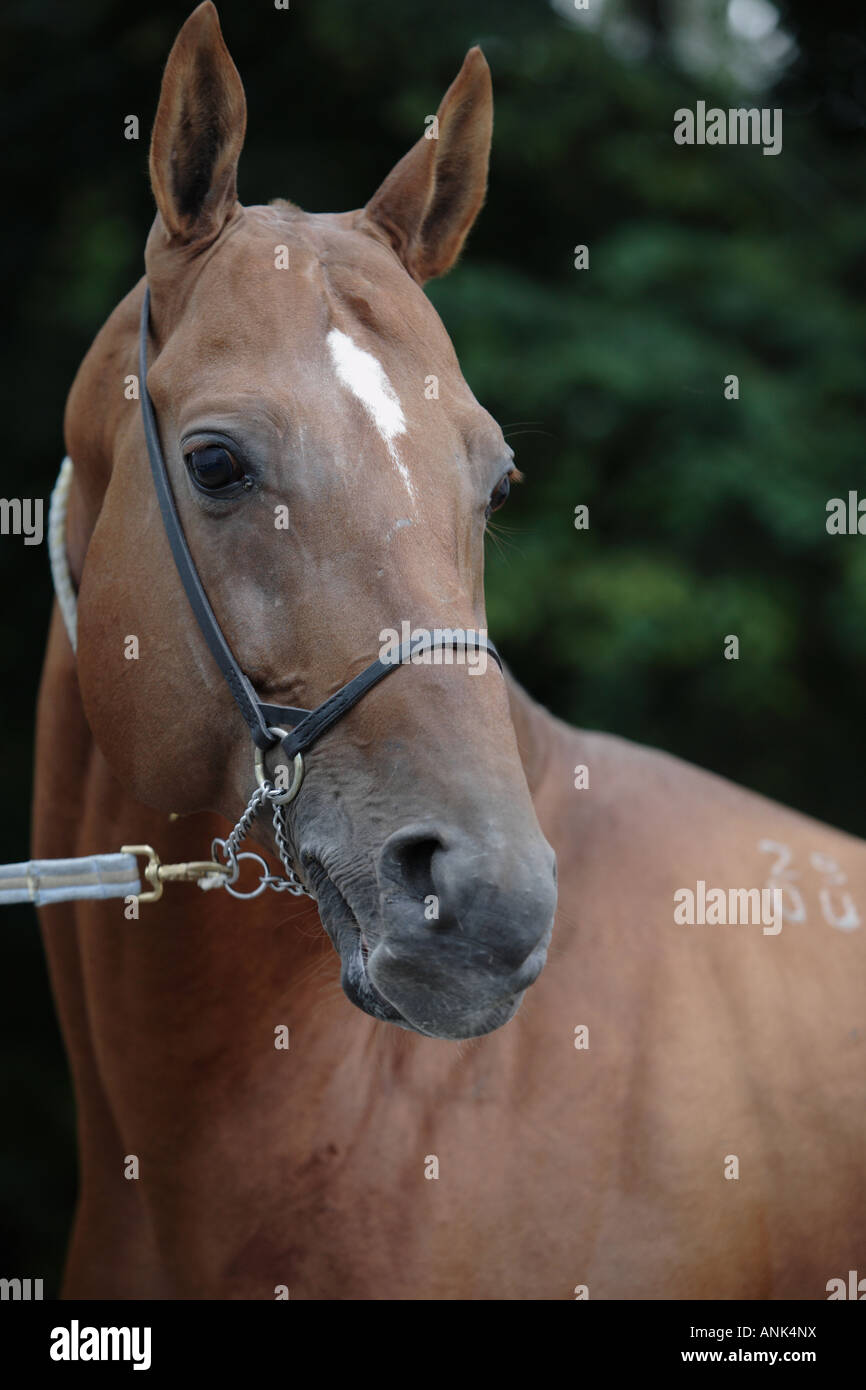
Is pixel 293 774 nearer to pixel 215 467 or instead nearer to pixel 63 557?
pixel 215 467

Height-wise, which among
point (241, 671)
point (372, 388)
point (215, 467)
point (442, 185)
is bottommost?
point (241, 671)

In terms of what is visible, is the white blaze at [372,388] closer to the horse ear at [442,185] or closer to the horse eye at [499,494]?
the horse eye at [499,494]

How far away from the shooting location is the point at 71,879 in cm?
211

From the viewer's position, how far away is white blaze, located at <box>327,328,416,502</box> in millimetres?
1901

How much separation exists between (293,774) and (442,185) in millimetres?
1418

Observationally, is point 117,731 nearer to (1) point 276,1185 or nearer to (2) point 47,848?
(2) point 47,848

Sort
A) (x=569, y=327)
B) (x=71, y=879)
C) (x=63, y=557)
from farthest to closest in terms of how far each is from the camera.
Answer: (x=569, y=327), (x=63, y=557), (x=71, y=879)

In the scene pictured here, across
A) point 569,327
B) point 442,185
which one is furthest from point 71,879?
point 569,327

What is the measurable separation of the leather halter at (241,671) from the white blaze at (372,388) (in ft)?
0.95

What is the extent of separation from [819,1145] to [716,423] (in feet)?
10.8

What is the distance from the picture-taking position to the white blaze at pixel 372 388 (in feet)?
6.24

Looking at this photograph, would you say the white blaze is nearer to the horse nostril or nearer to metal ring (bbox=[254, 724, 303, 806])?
metal ring (bbox=[254, 724, 303, 806])

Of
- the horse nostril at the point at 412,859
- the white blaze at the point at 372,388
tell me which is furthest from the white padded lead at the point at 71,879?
the white blaze at the point at 372,388

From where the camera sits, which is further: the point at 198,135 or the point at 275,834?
the point at 198,135
